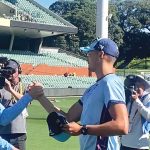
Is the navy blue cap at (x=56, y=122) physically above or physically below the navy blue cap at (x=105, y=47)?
below

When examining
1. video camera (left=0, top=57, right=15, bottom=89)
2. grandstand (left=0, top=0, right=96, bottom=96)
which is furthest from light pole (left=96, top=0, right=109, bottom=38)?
video camera (left=0, top=57, right=15, bottom=89)

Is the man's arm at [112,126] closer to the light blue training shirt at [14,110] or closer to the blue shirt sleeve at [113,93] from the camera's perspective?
the blue shirt sleeve at [113,93]

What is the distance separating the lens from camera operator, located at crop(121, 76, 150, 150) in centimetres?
648

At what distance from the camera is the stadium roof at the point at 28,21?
149 ft

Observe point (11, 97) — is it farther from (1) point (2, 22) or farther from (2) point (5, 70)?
(1) point (2, 22)

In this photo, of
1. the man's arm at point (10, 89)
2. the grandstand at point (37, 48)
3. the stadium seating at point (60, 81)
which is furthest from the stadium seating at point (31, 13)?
the man's arm at point (10, 89)

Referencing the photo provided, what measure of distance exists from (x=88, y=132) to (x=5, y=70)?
4.24 feet

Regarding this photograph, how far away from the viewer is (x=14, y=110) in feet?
13.9

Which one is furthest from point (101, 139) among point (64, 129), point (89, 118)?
point (64, 129)

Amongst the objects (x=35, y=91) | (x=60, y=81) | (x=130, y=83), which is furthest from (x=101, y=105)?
(x=60, y=81)

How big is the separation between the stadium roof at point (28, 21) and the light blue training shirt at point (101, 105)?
4050 centimetres

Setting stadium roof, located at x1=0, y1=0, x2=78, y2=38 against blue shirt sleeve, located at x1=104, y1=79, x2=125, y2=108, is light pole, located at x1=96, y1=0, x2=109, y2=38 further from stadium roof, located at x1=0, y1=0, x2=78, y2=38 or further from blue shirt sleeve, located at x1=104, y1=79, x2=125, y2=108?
blue shirt sleeve, located at x1=104, y1=79, x2=125, y2=108

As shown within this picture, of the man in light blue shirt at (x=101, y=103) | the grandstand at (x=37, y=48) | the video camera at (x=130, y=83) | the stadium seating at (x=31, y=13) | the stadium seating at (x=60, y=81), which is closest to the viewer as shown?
the man in light blue shirt at (x=101, y=103)

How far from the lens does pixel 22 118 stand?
21.6 ft
